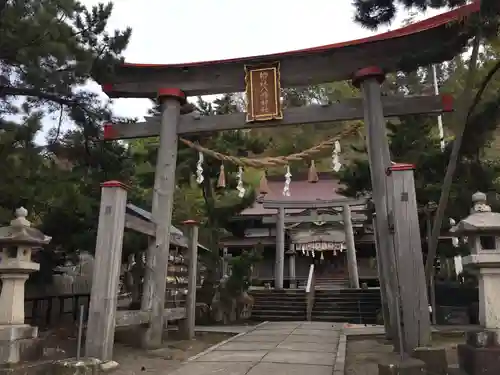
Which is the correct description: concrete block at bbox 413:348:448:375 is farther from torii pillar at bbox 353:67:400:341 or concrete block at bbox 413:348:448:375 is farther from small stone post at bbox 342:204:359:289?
small stone post at bbox 342:204:359:289

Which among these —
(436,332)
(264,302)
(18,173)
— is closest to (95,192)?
(18,173)

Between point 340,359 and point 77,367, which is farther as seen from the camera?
point 340,359

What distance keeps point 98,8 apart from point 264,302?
13.9 metres

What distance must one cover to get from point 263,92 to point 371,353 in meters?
5.30

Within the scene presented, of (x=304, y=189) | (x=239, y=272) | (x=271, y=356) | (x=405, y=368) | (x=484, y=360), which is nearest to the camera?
(x=405, y=368)

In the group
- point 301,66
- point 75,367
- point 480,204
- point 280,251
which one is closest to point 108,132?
point 301,66

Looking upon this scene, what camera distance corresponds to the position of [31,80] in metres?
6.52

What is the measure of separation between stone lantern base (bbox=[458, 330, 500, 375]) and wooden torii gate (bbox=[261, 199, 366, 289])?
1425cm

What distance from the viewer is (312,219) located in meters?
23.0

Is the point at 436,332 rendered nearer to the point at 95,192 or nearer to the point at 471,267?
the point at 471,267

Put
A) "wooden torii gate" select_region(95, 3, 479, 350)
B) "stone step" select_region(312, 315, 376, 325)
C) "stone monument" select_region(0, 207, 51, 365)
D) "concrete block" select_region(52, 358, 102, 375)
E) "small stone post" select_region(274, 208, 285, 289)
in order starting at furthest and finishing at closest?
"small stone post" select_region(274, 208, 285, 289) < "stone step" select_region(312, 315, 376, 325) < "wooden torii gate" select_region(95, 3, 479, 350) < "stone monument" select_region(0, 207, 51, 365) < "concrete block" select_region(52, 358, 102, 375)

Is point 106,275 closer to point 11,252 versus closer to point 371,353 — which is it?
point 11,252

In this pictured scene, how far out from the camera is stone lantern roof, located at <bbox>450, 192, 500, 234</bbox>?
597 centimetres

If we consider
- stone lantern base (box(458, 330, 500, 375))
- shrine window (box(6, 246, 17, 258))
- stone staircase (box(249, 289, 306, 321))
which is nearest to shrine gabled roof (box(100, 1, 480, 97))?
shrine window (box(6, 246, 17, 258))
